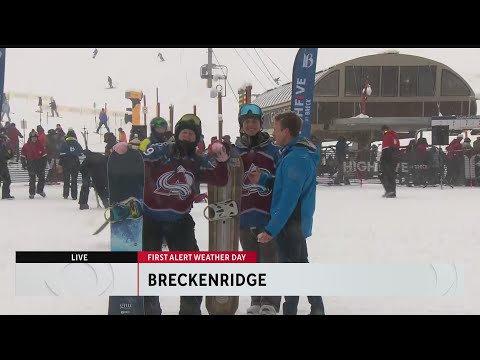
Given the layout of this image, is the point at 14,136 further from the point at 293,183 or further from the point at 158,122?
the point at 293,183

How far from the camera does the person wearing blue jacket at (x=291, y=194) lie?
9.57 feet

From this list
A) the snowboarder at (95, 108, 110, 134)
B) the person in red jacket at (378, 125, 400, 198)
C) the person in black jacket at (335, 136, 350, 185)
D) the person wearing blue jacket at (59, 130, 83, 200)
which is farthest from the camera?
the person in red jacket at (378, 125, 400, 198)

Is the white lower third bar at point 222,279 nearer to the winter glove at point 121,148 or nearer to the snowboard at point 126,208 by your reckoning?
the snowboard at point 126,208

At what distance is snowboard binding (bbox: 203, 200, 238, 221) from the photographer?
3061mm

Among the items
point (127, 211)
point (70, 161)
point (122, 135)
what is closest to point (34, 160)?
point (70, 161)

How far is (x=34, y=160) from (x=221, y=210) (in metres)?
1.49

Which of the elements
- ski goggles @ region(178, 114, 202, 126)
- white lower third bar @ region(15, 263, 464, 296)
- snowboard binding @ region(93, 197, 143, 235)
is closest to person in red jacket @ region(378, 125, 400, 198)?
white lower third bar @ region(15, 263, 464, 296)

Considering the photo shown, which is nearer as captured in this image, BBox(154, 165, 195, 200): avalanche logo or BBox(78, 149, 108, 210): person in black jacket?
BBox(154, 165, 195, 200): avalanche logo

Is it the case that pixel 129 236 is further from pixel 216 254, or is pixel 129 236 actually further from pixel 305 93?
pixel 305 93

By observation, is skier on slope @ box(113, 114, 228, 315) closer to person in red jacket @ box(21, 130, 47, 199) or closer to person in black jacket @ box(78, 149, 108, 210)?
person in black jacket @ box(78, 149, 108, 210)

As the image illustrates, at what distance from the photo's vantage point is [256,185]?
3104 mm

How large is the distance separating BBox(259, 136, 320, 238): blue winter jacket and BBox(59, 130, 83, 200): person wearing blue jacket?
4.21 feet

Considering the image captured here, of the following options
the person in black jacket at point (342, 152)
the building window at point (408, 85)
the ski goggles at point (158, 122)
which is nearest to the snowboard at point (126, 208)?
the ski goggles at point (158, 122)

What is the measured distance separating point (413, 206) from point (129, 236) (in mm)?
3883
